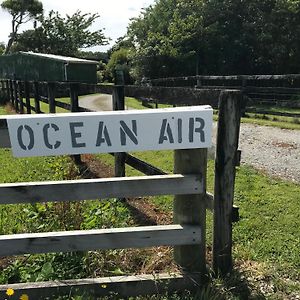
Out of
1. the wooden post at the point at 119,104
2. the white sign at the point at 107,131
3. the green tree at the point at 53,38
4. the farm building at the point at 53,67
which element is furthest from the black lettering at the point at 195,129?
the green tree at the point at 53,38

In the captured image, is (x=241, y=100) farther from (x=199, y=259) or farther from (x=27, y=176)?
(x=27, y=176)

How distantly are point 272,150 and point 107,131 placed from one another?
6.20 meters

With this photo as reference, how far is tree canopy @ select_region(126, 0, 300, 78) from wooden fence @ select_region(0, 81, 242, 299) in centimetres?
2527

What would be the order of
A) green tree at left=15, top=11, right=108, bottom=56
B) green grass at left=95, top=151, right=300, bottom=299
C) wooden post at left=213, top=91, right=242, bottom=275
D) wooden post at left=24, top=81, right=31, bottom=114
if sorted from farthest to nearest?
green tree at left=15, top=11, right=108, bottom=56 → wooden post at left=24, top=81, right=31, bottom=114 → green grass at left=95, top=151, right=300, bottom=299 → wooden post at left=213, top=91, right=242, bottom=275

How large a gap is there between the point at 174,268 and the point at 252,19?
29422 millimetres

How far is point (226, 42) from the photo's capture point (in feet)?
95.4

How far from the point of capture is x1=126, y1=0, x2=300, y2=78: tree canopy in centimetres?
2702

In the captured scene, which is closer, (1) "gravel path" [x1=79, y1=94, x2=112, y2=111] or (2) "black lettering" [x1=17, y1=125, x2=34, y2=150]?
(2) "black lettering" [x1=17, y1=125, x2=34, y2=150]

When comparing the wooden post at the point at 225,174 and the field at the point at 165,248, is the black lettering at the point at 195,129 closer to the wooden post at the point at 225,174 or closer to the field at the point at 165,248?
the wooden post at the point at 225,174

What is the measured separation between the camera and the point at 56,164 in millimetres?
6188

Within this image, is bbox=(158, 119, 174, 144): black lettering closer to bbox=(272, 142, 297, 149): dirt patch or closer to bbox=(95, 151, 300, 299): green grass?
bbox=(95, 151, 300, 299): green grass

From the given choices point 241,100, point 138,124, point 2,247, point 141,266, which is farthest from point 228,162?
point 2,247

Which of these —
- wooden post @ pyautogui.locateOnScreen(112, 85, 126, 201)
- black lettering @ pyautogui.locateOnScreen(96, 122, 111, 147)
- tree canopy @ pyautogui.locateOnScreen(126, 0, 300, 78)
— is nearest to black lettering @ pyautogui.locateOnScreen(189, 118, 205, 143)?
black lettering @ pyautogui.locateOnScreen(96, 122, 111, 147)

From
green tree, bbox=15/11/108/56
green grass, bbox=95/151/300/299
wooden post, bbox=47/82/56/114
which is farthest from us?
green tree, bbox=15/11/108/56
